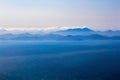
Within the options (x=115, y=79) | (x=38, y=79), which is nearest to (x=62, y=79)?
(x=38, y=79)

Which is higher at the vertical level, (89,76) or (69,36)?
(69,36)

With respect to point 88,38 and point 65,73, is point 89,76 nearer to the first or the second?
point 65,73

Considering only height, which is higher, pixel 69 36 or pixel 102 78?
pixel 69 36

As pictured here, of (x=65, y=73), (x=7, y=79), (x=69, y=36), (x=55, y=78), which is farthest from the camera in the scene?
(x=69, y=36)

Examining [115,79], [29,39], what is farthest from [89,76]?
[29,39]

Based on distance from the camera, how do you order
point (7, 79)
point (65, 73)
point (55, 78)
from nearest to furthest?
point (7, 79) < point (55, 78) < point (65, 73)

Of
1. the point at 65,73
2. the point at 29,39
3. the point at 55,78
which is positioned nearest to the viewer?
the point at 55,78

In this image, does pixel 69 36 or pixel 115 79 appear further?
pixel 69 36

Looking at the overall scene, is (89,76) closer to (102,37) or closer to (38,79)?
(38,79)

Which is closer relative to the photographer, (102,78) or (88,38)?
(102,78)
